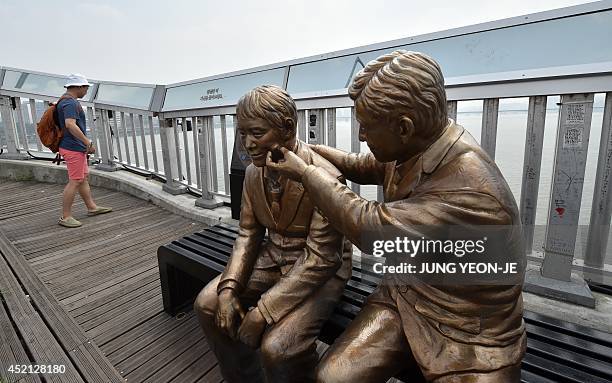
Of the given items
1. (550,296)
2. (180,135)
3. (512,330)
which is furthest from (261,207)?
(180,135)

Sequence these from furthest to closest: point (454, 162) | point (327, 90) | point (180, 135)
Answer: point (180, 135)
point (327, 90)
point (454, 162)

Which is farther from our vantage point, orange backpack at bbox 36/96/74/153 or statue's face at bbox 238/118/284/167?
orange backpack at bbox 36/96/74/153

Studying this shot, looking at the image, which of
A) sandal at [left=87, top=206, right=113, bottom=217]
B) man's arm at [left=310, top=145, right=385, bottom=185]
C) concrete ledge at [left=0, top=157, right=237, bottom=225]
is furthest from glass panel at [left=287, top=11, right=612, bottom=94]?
sandal at [left=87, top=206, right=113, bottom=217]

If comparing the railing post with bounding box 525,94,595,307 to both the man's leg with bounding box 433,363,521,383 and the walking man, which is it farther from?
the walking man

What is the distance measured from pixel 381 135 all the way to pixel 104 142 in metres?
6.73

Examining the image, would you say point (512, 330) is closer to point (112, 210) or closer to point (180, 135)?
point (180, 135)

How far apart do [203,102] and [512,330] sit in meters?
3.99

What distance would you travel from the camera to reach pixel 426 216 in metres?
1.06

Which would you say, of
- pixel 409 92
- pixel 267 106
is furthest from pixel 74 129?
pixel 409 92

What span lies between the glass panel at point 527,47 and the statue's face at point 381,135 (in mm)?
1554

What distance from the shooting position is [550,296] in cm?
231

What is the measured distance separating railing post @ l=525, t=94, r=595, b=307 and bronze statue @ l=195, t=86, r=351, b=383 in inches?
56.6

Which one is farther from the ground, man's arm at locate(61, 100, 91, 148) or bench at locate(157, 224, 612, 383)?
man's arm at locate(61, 100, 91, 148)

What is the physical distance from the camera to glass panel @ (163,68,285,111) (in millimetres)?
3787
